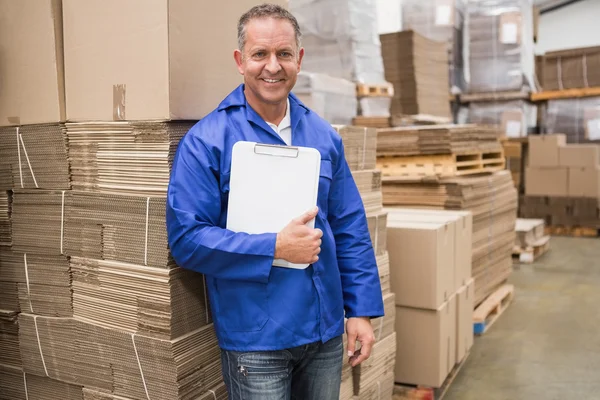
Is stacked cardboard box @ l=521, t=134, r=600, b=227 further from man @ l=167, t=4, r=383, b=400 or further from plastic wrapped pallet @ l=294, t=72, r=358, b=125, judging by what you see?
man @ l=167, t=4, r=383, b=400

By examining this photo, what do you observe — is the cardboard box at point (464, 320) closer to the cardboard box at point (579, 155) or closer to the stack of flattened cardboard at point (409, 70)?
the stack of flattened cardboard at point (409, 70)

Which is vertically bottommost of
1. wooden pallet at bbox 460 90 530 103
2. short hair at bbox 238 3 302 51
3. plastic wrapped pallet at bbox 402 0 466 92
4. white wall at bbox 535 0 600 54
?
short hair at bbox 238 3 302 51

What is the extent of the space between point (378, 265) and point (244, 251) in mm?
1831

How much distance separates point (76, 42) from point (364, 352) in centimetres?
169

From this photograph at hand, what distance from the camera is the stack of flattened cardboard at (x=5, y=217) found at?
108 inches

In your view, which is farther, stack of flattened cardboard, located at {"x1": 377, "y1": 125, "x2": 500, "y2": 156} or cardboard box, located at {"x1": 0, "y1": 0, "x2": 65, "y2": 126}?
stack of flattened cardboard, located at {"x1": 377, "y1": 125, "x2": 500, "y2": 156}

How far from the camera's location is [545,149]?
10242 millimetres

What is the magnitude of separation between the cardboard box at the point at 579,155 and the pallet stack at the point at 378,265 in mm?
7503

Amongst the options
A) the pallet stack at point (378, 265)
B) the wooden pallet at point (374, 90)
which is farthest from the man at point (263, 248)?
the wooden pallet at point (374, 90)

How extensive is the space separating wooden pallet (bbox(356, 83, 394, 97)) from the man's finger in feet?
17.1

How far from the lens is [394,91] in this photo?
7.81 meters

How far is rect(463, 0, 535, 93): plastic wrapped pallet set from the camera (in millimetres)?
9570

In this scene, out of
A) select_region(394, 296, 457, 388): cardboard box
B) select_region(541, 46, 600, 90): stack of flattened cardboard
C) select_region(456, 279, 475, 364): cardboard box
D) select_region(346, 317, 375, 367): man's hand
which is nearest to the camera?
select_region(346, 317, 375, 367): man's hand

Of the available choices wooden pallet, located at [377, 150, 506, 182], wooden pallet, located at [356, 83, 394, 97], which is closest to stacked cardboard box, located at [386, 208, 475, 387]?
wooden pallet, located at [377, 150, 506, 182]
